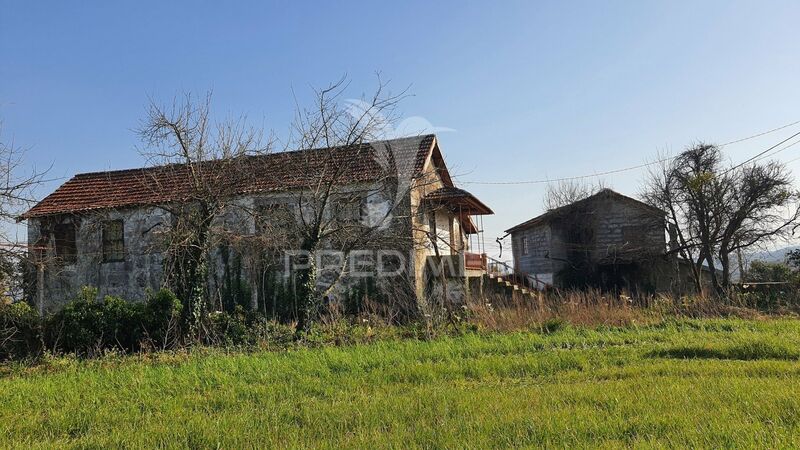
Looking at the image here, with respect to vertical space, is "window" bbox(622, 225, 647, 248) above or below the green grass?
above

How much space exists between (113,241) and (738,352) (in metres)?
19.1

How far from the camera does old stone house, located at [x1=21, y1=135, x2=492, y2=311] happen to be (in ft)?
53.2

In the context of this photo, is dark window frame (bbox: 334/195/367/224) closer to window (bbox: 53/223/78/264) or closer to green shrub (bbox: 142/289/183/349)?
green shrub (bbox: 142/289/183/349)

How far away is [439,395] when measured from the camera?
6.32 m

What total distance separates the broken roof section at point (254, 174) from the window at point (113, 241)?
71 centimetres

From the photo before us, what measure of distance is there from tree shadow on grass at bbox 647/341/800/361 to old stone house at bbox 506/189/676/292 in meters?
15.5

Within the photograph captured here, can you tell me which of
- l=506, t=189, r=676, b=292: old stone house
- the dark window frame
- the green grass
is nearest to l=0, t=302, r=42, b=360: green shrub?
the green grass

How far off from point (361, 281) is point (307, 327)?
536cm

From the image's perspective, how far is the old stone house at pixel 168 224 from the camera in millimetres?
16203

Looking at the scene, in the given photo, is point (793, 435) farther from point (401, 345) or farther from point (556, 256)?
point (556, 256)

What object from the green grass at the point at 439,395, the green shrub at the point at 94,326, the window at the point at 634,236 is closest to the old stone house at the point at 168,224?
the green shrub at the point at 94,326

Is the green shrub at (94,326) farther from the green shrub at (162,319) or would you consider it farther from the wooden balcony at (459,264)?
the wooden balcony at (459,264)

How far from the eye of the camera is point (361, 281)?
Answer: 57.3 ft

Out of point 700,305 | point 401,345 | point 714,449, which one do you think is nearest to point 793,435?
point 714,449
